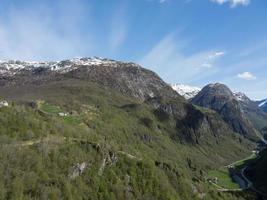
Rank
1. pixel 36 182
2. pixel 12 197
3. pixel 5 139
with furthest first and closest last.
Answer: pixel 5 139, pixel 36 182, pixel 12 197

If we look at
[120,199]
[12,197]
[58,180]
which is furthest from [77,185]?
[12,197]

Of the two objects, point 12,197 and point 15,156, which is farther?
point 15,156

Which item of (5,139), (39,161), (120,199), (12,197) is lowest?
(120,199)

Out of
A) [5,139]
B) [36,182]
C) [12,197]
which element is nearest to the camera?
[12,197]

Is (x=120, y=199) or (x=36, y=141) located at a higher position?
(x=36, y=141)

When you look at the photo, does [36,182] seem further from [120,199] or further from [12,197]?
[120,199]

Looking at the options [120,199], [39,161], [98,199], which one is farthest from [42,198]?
[120,199]

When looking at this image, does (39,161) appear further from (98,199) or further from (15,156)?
(98,199)

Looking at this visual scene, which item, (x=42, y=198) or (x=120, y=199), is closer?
(x=42, y=198)

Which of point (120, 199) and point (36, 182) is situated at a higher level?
point (36, 182)
